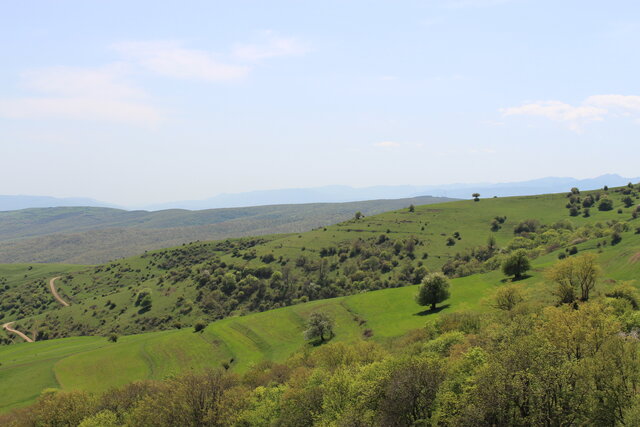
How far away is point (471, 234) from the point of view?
178 metres

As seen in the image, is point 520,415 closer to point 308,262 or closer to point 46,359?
point 46,359

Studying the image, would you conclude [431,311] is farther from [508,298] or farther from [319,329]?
[319,329]

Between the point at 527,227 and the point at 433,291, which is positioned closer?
the point at 433,291

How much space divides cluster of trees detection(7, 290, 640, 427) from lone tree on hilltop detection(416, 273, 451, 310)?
23402mm

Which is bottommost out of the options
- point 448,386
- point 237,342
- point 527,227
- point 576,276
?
point 237,342

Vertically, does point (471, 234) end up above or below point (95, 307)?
above

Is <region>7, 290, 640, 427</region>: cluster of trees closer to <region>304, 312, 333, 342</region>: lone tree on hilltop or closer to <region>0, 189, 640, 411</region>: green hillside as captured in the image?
<region>304, 312, 333, 342</region>: lone tree on hilltop

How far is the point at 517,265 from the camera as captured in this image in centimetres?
9575

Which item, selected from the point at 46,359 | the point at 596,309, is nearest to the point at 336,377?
the point at 596,309

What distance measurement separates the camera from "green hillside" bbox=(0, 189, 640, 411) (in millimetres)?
86875

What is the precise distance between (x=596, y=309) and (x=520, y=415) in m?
22.5

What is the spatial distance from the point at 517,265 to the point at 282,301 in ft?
299

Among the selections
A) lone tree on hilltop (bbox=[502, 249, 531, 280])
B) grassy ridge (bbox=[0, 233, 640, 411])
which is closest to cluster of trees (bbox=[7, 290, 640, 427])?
grassy ridge (bbox=[0, 233, 640, 411])

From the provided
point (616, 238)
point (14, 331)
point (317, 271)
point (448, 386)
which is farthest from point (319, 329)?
point (14, 331)
